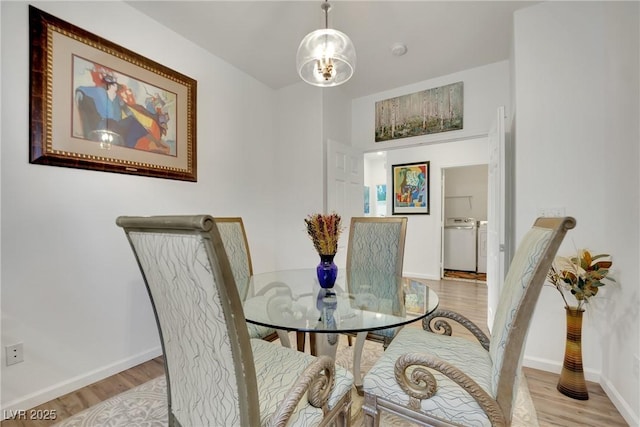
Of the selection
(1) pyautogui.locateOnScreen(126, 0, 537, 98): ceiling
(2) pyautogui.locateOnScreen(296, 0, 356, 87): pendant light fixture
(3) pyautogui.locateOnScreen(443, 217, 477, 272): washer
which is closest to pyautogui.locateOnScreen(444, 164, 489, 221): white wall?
(3) pyautogui.locateOnScreen(443, 217, 477, 272): washer

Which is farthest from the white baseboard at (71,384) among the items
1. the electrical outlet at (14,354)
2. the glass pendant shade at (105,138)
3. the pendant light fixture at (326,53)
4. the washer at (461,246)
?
the washer at (461,246)

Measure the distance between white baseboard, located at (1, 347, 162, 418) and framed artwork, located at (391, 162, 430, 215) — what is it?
14.7 ft

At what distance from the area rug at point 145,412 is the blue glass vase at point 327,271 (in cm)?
73

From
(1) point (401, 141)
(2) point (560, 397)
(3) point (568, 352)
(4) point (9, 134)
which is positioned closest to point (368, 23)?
(1) point (401, 141)

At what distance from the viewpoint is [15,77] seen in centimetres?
162

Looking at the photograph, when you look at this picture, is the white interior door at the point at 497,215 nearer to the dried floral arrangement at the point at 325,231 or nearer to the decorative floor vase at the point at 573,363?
the decorative floor vase at the point at 573,363

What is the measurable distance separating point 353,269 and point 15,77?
2488 millimetres

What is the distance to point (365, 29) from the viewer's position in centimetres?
242

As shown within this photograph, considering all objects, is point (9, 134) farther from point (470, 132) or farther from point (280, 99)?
point (470, 132)

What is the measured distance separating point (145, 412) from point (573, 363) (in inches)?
103

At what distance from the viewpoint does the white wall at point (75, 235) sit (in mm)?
1616

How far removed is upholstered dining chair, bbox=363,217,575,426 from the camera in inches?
35.9

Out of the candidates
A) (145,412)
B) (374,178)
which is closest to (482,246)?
(374,178)

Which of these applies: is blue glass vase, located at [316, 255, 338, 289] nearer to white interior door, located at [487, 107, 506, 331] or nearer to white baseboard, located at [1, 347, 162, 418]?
white interior door, located at [487, 107, 506, 331]
